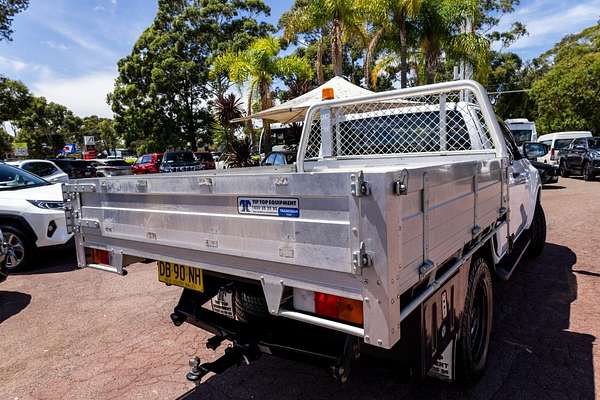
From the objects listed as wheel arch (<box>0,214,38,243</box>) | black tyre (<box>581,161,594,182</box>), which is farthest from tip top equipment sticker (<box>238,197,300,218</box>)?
black tyre (<box>581,161,594,182</box>)

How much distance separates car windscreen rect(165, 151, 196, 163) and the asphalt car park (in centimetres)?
1469

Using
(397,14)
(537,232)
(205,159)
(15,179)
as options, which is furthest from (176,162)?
(537,232)

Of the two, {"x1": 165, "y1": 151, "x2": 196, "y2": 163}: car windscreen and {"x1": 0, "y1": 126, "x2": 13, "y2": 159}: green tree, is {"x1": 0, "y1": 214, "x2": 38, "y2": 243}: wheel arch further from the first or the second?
{"x1": 0, "y1": 126, "x2": 13, "y2": 159}: green tree

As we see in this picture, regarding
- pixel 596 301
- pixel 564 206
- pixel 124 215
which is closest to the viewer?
pixel 124 215

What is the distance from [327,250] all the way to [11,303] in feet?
16.2

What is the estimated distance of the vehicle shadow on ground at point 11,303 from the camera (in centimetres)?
468

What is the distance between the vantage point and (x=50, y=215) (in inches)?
245

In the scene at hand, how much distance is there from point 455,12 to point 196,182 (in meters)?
15.9

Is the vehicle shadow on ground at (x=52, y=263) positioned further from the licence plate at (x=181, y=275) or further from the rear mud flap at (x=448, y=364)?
the rear mud flap at (x=448, y=364)

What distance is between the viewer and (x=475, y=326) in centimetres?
304

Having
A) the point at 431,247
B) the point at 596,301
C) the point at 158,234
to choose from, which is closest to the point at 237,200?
the point at 158,234

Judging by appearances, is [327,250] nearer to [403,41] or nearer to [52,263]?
[52,263]

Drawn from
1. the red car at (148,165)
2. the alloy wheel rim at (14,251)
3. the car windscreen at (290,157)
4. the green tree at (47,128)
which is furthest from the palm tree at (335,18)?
the green tree at (47,128)

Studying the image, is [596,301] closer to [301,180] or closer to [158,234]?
[301,180]
